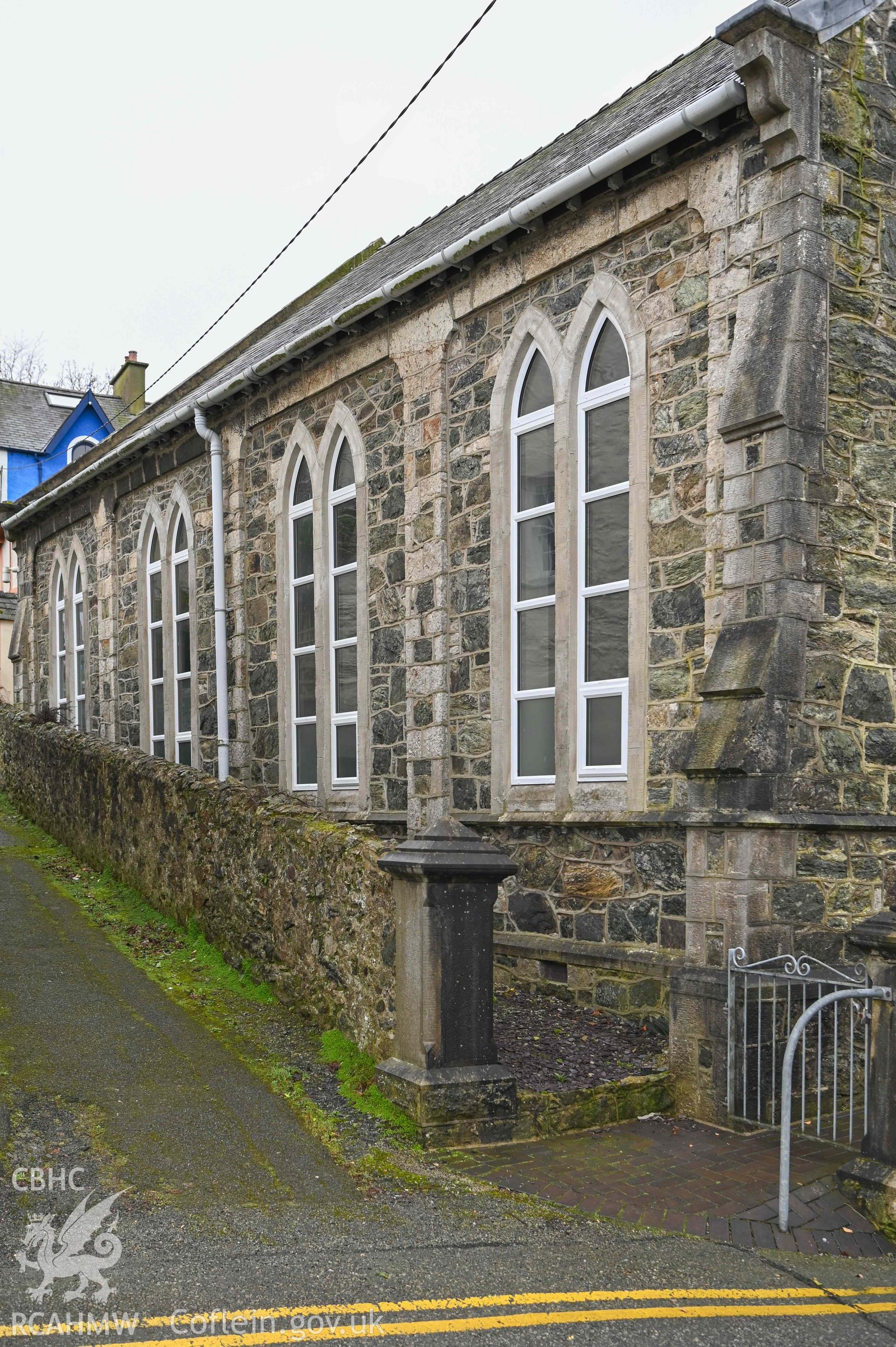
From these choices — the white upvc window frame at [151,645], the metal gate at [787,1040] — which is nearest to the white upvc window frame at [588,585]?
the metal gate at [787,1040]

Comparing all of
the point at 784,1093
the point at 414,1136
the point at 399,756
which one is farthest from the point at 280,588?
the point at 784,1093

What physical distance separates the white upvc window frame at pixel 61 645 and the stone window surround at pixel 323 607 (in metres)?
8.61

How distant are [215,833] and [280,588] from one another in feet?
12.9

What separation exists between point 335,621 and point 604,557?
434cm

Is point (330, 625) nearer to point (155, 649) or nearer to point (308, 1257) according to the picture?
point (155, 649)

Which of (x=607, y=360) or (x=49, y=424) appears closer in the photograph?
(x=607, y=360)

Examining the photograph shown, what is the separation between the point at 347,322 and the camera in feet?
37.9

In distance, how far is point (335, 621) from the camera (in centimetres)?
1263

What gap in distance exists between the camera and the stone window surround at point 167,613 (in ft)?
50.3

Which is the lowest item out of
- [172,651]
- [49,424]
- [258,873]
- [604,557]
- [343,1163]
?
[343,1163]

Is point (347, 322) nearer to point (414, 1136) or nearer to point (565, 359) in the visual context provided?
point (565, 359)
